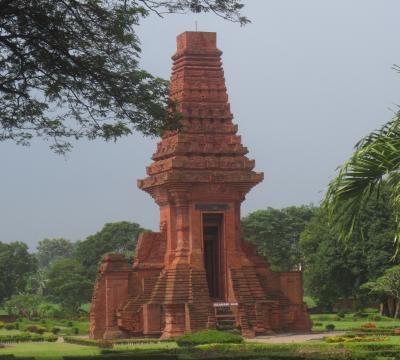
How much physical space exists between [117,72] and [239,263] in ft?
60.9

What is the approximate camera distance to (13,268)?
69875 mm

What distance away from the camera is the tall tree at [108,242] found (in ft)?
231

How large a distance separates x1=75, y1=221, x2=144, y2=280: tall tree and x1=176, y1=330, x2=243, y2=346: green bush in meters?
42.9

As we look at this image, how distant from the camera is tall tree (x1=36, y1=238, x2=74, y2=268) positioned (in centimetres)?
14700

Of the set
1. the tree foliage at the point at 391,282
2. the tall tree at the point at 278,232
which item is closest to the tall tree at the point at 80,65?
the tree foliage at the point at 391,282

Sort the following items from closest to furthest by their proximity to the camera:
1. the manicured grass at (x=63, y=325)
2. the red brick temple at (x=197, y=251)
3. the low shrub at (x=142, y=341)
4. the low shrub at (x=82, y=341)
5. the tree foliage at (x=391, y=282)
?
the low shrub at (x=142, y=341) → the low shrub at (x=82, y=341) → the red brick temple at (x=197, y=251) → the tree foliage at (x=391, y=282) → the manicured grass at (x=63, y=325)

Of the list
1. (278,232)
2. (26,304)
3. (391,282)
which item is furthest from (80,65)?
(278,232)

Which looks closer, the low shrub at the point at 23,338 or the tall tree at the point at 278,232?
the low shrub at the point at 23,338

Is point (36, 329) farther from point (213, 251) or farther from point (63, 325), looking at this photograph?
point (213, 251)

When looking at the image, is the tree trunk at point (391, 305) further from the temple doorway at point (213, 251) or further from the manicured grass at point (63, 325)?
the manicured grass at point (63, 325)

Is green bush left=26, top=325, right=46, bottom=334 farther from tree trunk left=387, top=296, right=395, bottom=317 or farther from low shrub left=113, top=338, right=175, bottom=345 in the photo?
tree trunk left=387, top=296, right=395, bottom=317

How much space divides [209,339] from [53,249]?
408 ft

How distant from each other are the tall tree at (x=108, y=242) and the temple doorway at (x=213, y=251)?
1344 inches

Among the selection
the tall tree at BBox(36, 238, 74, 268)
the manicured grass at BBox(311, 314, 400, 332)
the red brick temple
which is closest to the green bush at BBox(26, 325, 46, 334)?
the red brick temple
